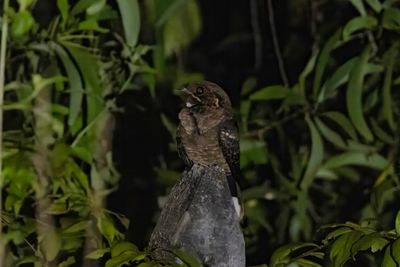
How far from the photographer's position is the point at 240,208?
228 cm

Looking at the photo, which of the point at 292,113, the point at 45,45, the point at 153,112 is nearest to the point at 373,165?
the point at 292,113

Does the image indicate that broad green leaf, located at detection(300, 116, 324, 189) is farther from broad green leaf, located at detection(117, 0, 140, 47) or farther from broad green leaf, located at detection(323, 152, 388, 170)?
broad green leaf, located at detection(117, 0, 140, 47)

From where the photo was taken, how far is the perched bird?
86.0 inches

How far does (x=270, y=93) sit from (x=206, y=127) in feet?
3.97

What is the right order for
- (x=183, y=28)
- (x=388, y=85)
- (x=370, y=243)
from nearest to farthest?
(x=370, y=243) < (x=388, y=85) < (x=183, y=28)

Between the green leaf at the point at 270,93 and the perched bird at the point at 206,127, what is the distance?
44.7 inches

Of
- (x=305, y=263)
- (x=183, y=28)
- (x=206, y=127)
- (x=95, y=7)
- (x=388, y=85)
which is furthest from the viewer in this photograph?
(x=183, y=28)

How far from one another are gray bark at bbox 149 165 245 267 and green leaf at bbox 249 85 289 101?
1.17 metres

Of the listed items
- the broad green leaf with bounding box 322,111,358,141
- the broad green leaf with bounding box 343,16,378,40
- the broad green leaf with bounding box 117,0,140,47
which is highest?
the broad green leaf with bounding box 117,0,140,47

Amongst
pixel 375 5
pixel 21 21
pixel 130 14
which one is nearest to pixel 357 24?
pixel 375 5

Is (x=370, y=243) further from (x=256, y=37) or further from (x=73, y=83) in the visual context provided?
(x=256, y=37)

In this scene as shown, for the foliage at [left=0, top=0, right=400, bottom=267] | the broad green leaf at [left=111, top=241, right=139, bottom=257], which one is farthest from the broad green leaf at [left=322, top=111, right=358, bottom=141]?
the broad green leaf at [left=111, top=241, right=139, bottom=257]

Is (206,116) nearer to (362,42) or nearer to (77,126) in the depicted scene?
(77,126)

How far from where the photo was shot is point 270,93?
11.1ft
